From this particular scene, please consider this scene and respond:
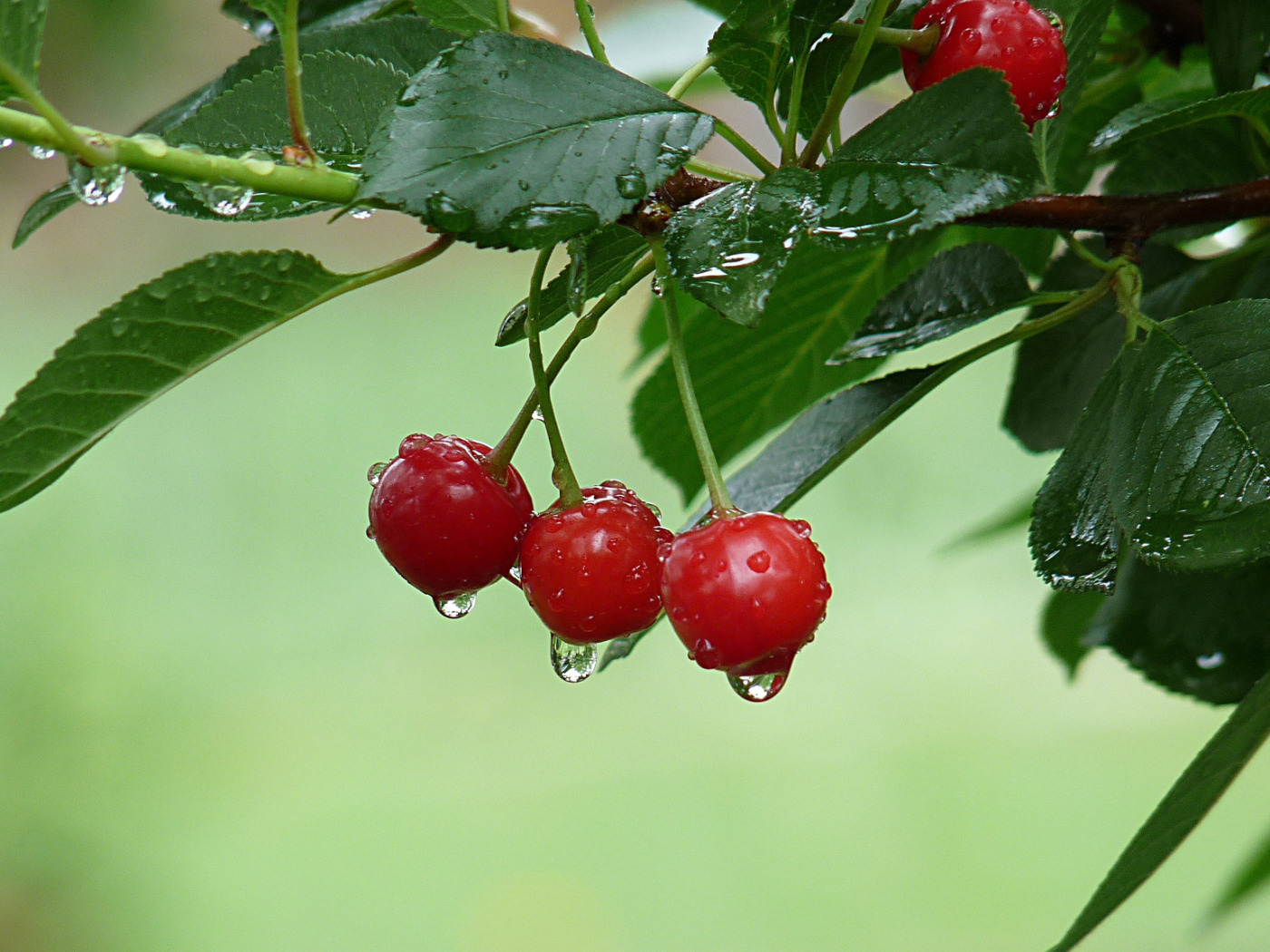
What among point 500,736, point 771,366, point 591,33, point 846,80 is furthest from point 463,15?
point 500,736

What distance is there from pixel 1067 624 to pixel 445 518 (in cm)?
55

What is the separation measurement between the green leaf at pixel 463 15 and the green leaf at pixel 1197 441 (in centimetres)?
30

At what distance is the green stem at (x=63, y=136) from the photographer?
38cm

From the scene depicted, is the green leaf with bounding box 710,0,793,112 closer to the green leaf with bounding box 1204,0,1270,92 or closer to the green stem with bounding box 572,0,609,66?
the green stem with bounding box 572,0,609,66

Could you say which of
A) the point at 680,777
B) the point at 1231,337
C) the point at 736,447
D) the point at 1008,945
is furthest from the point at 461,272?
the point at 1231,337

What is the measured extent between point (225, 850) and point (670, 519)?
4.50 feet

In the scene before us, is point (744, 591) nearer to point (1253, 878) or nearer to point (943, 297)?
point (943, 297)

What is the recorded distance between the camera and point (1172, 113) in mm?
536

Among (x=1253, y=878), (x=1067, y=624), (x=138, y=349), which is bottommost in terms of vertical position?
(x=1253, y=878)

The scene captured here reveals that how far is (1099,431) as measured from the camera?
539mm

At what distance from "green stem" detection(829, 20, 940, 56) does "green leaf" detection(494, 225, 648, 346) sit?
0.12 m

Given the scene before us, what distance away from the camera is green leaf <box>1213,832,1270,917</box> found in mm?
900

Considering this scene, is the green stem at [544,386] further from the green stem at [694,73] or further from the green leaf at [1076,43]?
the green leaf at [1076,43]

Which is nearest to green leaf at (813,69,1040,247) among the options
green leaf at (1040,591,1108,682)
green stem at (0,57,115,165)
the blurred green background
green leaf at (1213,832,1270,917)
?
green stem at (0,57,115,165)
